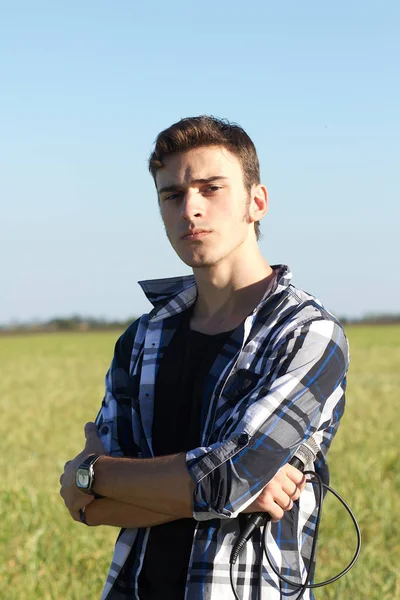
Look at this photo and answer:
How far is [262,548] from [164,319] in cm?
101

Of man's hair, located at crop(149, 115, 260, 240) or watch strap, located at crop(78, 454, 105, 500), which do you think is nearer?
watch strap, located at crop(78, 454, 105, 500)

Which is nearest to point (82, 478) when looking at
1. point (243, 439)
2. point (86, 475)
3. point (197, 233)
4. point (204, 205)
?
point (86, 475)

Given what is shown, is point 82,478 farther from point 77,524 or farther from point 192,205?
point 77,524

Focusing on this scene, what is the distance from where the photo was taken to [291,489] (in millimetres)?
3121

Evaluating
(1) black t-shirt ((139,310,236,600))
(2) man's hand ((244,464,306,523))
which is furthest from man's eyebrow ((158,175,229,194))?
(2) man's hand ((244,464,306,523))

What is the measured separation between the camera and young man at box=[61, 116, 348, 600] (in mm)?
3088

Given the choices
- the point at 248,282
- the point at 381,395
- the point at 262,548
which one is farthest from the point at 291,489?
the point at 381,395

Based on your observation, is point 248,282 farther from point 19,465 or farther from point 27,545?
point 19,465

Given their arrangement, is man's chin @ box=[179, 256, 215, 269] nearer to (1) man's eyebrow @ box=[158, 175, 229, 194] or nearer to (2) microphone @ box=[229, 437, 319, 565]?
(1) man's eyebrow @ box=[158, 175, 229, 194]

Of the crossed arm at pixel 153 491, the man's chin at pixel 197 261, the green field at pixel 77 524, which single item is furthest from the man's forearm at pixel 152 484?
the green field at pixel 77 524

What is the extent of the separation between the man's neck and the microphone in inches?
20.2

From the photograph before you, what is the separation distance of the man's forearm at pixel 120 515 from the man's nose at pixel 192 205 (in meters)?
1.07

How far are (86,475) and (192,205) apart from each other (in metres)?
1.06

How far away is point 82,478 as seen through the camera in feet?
11.1
